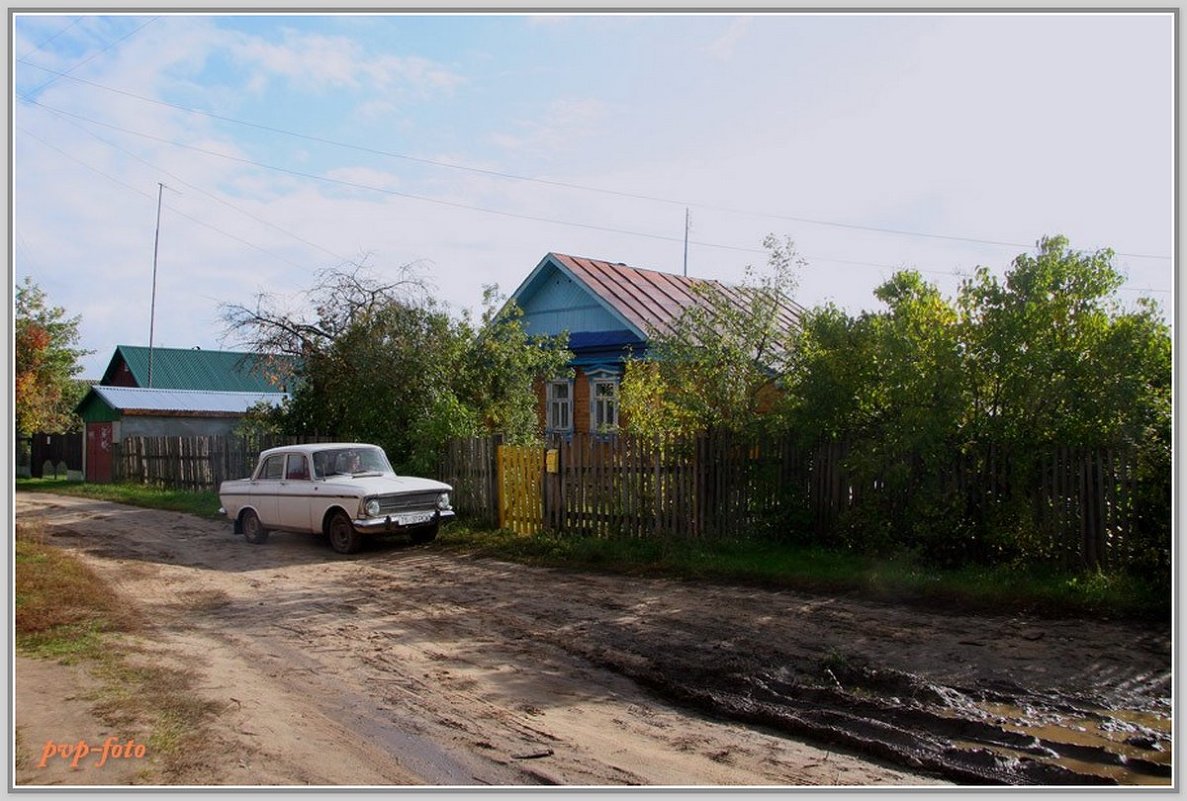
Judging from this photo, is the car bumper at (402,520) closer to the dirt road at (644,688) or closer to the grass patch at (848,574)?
the grass patch at (848,574)

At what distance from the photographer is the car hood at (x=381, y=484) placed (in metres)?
14.1

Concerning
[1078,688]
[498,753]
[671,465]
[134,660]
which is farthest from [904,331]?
[134,660]

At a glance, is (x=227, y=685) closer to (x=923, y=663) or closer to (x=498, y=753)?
(x=498, y=753)

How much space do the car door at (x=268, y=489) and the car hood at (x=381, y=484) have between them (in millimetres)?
1163

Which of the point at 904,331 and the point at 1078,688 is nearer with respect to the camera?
the point at 1078,688

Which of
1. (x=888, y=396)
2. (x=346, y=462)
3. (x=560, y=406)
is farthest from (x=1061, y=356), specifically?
(x=560, y=406)

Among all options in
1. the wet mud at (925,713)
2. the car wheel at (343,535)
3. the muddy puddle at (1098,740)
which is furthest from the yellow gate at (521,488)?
the muddy puddle at (1098,740)

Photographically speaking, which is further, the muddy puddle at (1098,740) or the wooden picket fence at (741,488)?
the wooden picket fence at (741,488)

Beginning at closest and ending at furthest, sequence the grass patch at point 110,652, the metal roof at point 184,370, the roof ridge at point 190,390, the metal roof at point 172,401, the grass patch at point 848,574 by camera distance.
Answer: the grass patch at point 110,652
the grass patch at point 848,574
the metal roof at point 172,401
the roof ridge at point 190,390
the metal roof at point 184,370

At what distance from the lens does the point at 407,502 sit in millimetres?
14383

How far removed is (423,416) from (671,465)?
6.34 m

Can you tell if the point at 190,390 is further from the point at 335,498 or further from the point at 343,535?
the point at 343,535

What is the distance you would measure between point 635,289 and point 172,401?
57.7 ft

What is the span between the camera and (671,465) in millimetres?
13688
